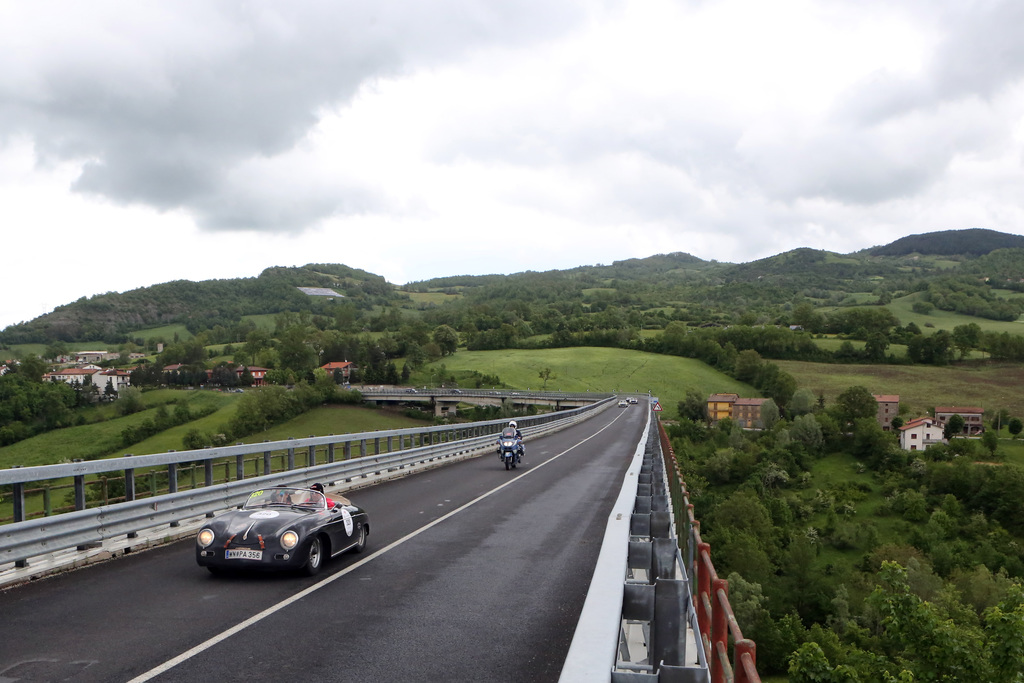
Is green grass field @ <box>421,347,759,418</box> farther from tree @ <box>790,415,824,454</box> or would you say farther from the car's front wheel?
the car's front wheel

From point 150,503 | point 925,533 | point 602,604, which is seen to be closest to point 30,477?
point 150,503

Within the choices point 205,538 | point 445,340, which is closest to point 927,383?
point 445,340

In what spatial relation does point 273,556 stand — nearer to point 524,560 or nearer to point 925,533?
point 524,560

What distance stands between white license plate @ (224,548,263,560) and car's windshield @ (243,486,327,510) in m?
0.97

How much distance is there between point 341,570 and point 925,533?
73.8 m

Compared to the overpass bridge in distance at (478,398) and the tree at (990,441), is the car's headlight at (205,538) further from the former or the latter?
the tree at (990,441)

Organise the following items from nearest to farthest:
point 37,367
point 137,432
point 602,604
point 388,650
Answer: point 602,604
point 388,650
point 137,432
point 37,367

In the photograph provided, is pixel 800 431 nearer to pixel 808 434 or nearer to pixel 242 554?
pixel 808 434

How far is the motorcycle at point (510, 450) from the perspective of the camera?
2634 centimetres

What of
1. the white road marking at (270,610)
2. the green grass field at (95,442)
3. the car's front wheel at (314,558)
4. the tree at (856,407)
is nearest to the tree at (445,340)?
the green grass field at (95,442)

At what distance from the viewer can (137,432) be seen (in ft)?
278

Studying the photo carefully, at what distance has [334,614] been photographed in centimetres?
780

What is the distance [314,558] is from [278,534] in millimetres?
711

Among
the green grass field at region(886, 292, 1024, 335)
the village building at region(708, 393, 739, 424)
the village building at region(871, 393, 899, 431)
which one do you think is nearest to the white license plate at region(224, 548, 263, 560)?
the village building at region(708, 393, 739, 424)
